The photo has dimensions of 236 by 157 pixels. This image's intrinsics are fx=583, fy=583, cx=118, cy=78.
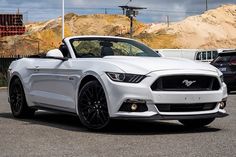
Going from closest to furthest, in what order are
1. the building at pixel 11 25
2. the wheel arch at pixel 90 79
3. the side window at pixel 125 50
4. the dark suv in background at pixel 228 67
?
1. the wheel arch at pixel 90 79
2. the side window at pixel 125 50
3. the dark suv in background at pixel 228 67
4. the building at pixel 11 25

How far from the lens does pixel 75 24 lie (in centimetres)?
7688

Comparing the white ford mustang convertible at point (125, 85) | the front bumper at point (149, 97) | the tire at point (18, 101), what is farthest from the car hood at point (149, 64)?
the tire at point (18, 101)

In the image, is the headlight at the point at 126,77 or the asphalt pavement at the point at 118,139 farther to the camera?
the headlight at the point at 126,77

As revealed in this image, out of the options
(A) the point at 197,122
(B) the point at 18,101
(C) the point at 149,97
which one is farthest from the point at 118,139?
(B) the point at 18,101

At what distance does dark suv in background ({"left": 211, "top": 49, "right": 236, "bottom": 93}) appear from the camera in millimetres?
20047

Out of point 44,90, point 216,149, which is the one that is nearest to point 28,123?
point 44,90

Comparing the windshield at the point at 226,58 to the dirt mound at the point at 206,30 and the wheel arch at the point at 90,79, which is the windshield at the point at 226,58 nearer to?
the wheel arch at the point at 90,79

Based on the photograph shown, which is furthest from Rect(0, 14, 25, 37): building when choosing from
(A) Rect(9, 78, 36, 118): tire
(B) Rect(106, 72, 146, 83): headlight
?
(B) Rect(106, 72, 146, 83): headlight

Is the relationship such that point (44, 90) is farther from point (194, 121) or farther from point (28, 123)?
point (194, 121)

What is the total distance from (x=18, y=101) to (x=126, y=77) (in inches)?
142

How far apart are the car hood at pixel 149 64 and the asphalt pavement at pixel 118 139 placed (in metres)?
0.99

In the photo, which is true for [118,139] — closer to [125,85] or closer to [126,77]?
[125,85]

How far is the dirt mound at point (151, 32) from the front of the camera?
206 feet

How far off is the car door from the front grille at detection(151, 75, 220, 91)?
1556 mm
